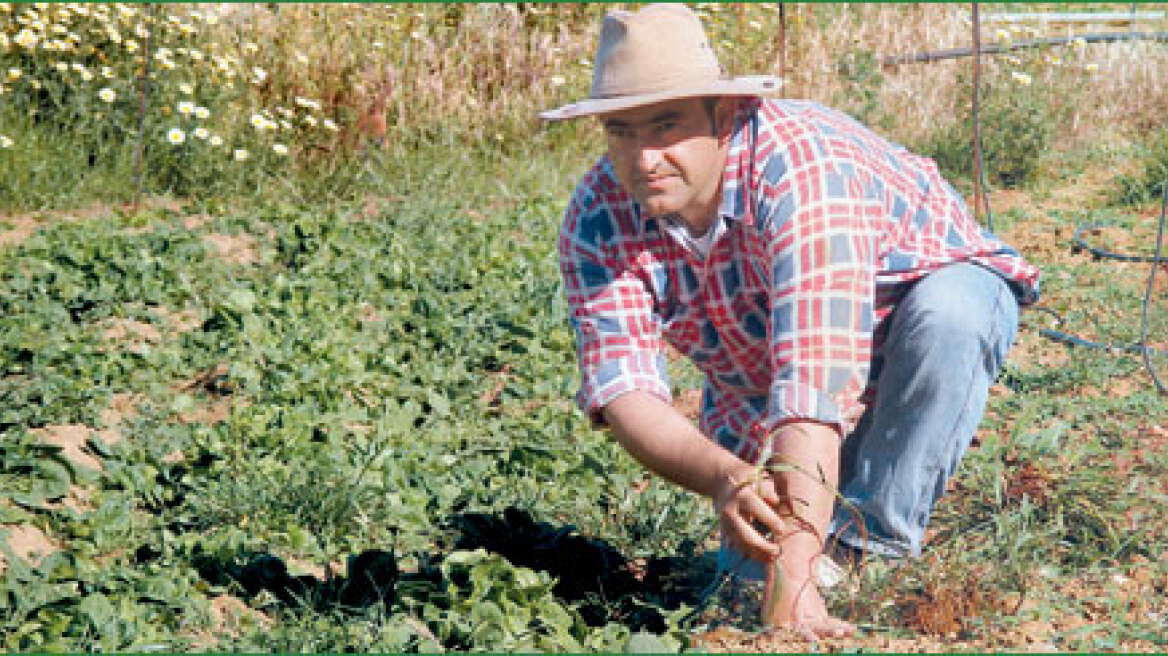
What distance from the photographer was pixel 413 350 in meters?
4.94

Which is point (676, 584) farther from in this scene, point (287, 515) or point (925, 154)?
point (925, 154)

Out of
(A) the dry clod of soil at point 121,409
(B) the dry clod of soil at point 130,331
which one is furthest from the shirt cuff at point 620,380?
(B) the dry clod of soil at point 130,331

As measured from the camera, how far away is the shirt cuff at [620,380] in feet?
9.48

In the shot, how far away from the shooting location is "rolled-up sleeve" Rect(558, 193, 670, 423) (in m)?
2.92

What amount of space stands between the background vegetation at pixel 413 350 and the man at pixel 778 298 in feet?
0.77

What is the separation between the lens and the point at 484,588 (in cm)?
295

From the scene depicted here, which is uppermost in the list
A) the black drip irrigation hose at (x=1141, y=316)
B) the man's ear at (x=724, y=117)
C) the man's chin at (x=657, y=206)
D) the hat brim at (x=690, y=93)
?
the hat brim at (x=690, y=93)

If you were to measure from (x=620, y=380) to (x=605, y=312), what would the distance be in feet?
0.49

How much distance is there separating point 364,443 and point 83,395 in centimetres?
85

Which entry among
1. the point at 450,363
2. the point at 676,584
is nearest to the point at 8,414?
the point at 450,363

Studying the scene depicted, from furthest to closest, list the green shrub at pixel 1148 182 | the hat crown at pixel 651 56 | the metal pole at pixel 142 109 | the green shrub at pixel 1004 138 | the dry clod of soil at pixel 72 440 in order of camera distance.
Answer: the green shrub at pixel 1004 138 → the green shrub at pixel 1148 182 → the metal pole at pixel 142 109 → the dry clod of soil at pixel 72 440 → the hat crown at pixel 651 56

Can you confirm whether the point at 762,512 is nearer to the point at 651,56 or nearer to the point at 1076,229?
the point at 651,56

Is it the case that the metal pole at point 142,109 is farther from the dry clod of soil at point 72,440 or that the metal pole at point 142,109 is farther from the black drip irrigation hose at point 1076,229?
the black drip irrigation hose at point 1076,229

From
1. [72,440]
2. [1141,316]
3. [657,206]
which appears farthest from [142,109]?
[657,206]
